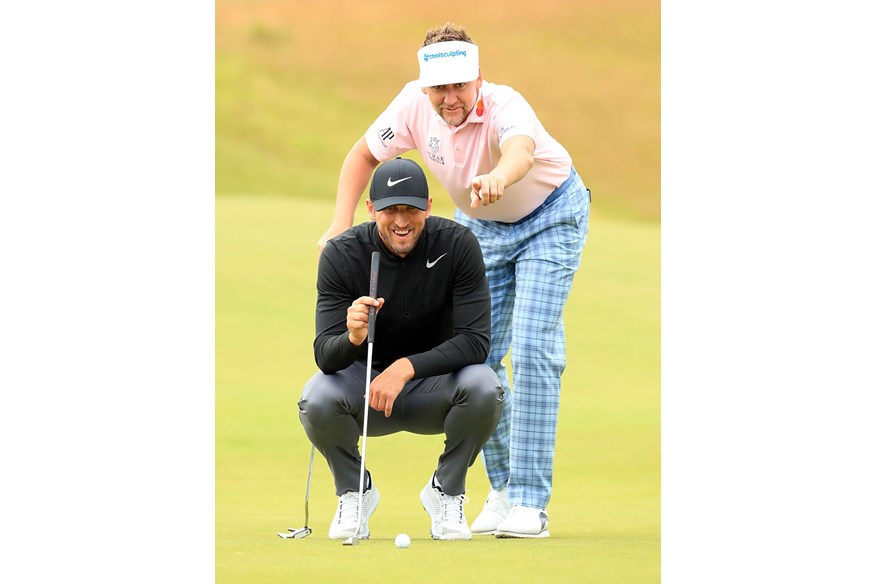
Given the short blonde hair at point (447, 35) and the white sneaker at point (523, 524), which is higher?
the short blonde hair at point (447, 35)

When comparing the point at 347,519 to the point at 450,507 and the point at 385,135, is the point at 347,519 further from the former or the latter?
the point at 385,135

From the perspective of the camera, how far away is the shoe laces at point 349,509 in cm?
404

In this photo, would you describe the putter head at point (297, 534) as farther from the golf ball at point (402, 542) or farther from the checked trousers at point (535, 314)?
the checked trousers at point (535, 314)

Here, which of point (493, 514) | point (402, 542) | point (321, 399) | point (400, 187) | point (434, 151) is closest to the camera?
point (402, 542)

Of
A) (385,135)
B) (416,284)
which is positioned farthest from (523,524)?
(385,135)

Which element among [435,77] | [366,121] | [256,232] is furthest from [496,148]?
[366,121]

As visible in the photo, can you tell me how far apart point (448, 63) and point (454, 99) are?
0.41 ft

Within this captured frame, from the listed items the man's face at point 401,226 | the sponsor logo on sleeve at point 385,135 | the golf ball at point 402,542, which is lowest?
the golf ball at point 402,542

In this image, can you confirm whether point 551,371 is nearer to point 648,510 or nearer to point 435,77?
point 435,77

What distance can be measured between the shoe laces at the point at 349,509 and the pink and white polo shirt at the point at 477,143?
108 cm

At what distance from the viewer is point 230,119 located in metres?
14.5

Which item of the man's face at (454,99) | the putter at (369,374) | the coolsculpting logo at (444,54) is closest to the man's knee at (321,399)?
the putter at (369,374)

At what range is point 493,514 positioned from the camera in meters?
4.53

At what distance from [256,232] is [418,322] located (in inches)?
291
